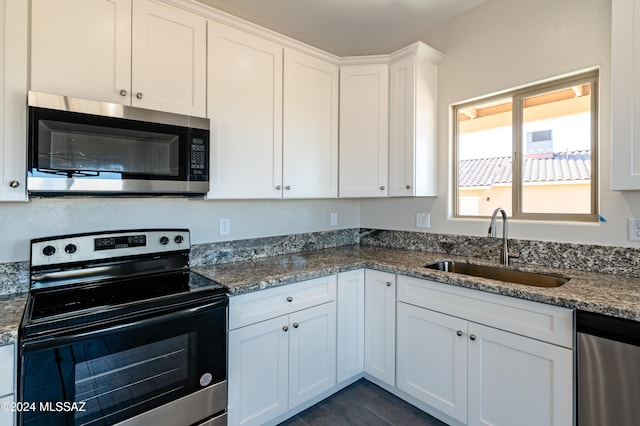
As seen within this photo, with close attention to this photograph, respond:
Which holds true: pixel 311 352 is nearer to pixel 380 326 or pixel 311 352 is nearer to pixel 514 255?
pixel 380 326

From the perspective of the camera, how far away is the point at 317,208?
8.91 feet

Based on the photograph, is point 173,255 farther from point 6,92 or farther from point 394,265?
point 394,265

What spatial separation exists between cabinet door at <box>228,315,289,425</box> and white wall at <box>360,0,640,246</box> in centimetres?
145

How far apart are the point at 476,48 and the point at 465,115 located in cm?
45

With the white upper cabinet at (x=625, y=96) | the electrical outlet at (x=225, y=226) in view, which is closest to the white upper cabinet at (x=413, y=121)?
the white upper cabinet at (x=625, y=96)

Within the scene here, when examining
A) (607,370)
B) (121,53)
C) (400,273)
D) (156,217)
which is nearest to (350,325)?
(400,273)

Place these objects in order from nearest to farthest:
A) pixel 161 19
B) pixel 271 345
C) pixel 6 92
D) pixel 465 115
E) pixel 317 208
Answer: pixel 6 92, pixel 161 19, pixel 271 345, pixel 465 115, pixel 317 208

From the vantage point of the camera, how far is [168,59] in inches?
64.3

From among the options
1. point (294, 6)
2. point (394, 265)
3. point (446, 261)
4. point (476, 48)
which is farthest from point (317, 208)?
point (476, 48)

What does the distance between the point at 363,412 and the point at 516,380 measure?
91 cm

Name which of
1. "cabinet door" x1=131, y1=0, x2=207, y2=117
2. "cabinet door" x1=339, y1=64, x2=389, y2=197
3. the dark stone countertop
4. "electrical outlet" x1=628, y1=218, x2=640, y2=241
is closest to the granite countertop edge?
the dark stone countertop

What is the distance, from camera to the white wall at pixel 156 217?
4.96 ft

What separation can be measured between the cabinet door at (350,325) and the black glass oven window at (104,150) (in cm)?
122

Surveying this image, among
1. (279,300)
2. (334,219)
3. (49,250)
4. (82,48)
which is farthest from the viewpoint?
(334,219)
